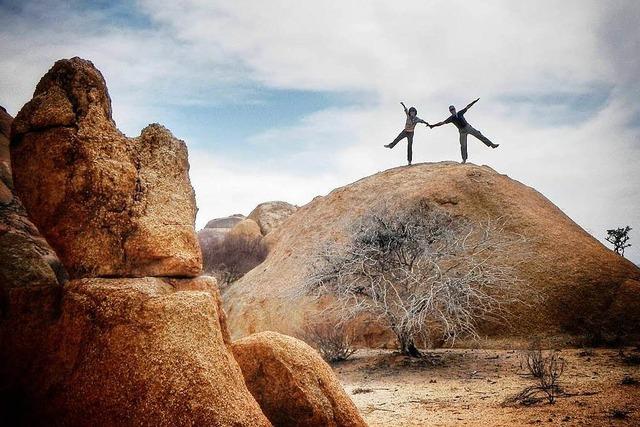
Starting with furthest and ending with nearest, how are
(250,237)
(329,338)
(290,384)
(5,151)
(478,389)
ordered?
(250,237), (329,338), (478,389), (5,151), (290,384)

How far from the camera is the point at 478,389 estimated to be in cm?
584

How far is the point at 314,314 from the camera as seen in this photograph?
11.7m

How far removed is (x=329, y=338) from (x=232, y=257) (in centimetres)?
1247

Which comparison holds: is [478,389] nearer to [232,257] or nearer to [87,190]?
[87,190]

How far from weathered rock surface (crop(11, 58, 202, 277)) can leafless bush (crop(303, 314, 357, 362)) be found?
5.97 meters

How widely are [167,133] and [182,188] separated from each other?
390 mm

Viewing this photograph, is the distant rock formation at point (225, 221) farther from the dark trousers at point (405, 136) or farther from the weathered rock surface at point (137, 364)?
the weathered rock surface at point (137, 364)

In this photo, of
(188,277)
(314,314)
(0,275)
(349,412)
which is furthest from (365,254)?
(0,275)

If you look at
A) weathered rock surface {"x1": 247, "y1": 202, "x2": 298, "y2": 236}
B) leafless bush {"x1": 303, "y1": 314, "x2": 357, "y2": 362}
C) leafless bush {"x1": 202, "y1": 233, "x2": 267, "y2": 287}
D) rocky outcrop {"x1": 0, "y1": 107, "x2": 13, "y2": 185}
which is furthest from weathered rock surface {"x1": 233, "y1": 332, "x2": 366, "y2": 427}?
weathered rock surface {"x1": 247, "y1": 202, "x2": 298, "y2": 236}

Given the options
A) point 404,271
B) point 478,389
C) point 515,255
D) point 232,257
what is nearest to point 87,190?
point 478,389

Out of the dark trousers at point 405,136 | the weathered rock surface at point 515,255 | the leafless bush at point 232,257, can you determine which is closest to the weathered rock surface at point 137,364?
the weathered rock surface at point 515,255

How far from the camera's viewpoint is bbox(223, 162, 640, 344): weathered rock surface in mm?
9281

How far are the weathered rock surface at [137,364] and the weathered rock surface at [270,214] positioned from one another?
23664mm

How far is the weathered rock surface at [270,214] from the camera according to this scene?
1037 inches
